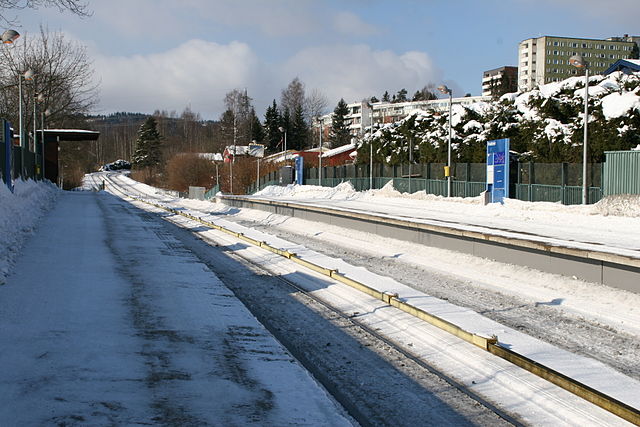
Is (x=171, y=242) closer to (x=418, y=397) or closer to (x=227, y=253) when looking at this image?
(x=227, y=253)

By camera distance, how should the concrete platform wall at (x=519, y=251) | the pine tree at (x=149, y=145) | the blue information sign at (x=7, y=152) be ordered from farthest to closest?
1. the pine tree at (x=149, y=145)
2. the blue information sign at (x=7, y=152)
3. the concrete platform wall at (x=519, y=251)

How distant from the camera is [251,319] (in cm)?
861

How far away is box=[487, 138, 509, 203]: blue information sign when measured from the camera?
89.6 feet

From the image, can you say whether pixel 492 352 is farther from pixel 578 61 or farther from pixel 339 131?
pixel 339 131

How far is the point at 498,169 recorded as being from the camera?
27938 mm

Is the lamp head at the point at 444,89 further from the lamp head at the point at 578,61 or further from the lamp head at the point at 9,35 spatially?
the lamp head at the point at 9,35

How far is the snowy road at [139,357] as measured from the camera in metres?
5.08

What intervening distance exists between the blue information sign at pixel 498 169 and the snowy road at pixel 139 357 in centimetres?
1935

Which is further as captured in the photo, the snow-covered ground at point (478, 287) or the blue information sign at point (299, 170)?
the blue information sign at point (299, 170)

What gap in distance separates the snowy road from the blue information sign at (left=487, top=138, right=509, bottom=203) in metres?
19.4

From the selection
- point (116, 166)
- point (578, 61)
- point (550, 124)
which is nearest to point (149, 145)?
point (116, 166)

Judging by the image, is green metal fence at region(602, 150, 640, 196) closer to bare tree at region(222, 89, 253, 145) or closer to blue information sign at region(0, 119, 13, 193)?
blue information sign at region(0, 119, 13, 193)

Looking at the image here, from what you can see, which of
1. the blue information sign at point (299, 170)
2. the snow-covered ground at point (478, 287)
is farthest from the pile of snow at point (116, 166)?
the snow-covered ground at point (478, 287)

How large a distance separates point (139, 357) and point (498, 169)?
24.0 meters
